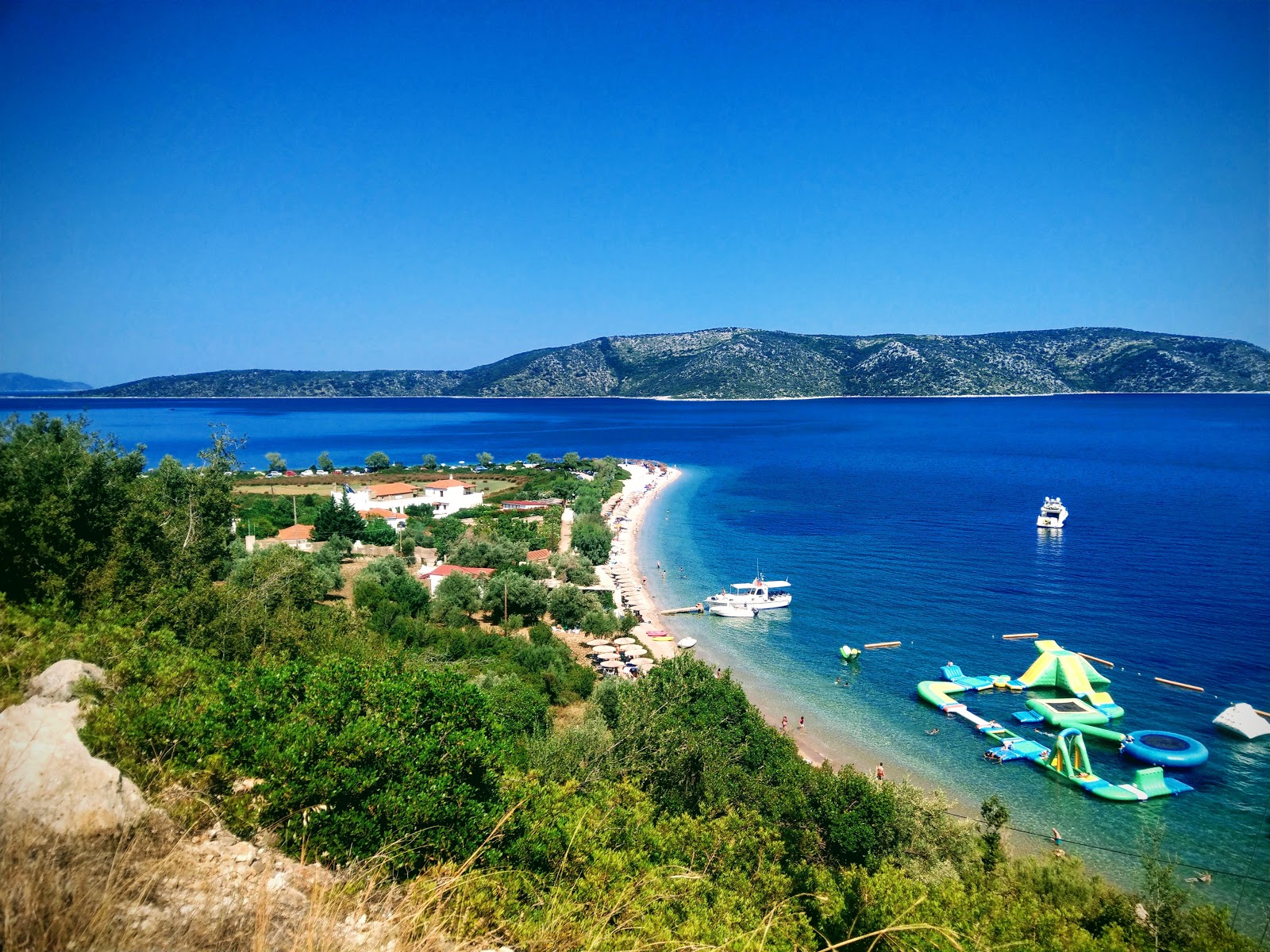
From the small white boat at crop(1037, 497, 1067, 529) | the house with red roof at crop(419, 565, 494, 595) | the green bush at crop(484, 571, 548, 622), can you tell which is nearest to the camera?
the green bush at crop(484, 571, 548, 622)

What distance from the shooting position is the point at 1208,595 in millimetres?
37188

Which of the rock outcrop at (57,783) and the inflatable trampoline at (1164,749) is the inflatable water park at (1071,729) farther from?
the rock outcrop at (57,783)

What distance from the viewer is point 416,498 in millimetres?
63750

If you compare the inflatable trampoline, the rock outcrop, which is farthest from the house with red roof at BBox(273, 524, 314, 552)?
the inflatable trampoline

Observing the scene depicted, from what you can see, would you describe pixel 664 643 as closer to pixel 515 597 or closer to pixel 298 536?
pixel 515 597

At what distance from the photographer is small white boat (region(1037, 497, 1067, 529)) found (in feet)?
175

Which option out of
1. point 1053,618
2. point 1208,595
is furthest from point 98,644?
point 1208,595

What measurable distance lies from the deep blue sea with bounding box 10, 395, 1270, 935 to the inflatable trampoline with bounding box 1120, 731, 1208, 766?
1.80 ft

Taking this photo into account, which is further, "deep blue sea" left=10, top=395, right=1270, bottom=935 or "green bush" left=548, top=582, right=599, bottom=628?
"green bush" left=548, top=582, right=599, bottom=628

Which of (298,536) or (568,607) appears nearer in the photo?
(568,607)

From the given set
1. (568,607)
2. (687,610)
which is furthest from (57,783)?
(687,610)

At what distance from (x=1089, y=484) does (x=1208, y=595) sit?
4167 cm

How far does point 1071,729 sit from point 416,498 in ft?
183

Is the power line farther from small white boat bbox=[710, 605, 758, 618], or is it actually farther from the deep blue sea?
small white boat bbox=[710, 605, 758, 618]
